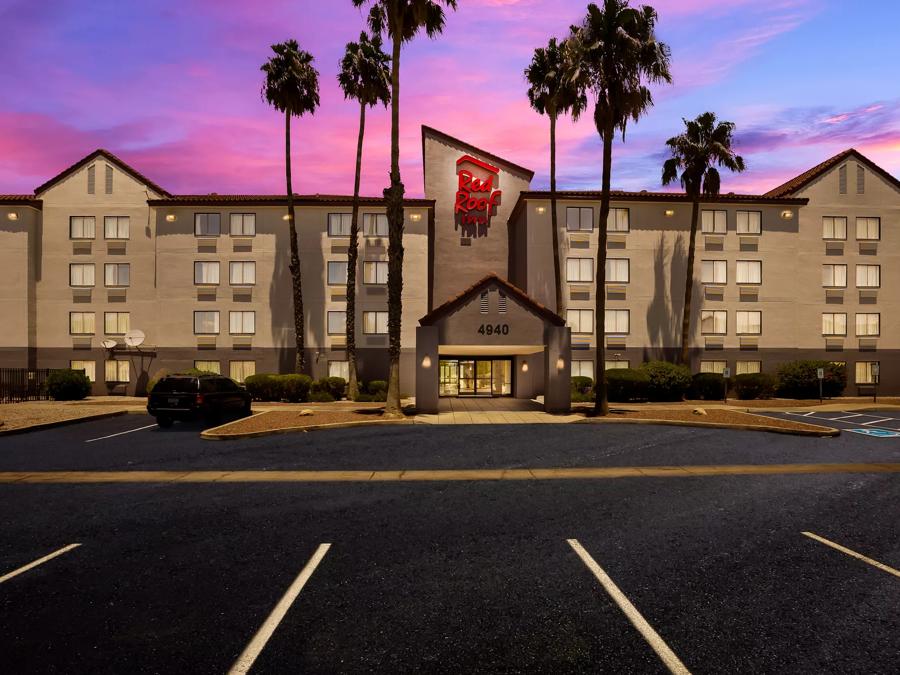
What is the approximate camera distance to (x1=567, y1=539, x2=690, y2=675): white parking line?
13.7 ft

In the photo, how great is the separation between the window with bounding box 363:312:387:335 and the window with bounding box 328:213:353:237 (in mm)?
5864

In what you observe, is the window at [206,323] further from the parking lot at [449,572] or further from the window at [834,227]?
the window at [834,227]

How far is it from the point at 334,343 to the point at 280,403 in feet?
19.5

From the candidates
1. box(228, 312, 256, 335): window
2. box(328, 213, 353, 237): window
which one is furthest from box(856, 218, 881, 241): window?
box(228, 312, 256, 335): window

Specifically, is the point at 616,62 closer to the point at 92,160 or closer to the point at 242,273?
the point at 242,273

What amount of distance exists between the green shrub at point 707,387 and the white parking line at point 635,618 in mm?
28396

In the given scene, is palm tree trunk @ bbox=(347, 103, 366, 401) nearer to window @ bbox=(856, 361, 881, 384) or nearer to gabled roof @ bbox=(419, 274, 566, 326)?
gabled roof @ bbox=(419, 274, 566, 326)

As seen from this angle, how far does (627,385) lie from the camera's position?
29.5m

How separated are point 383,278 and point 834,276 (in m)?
32.1

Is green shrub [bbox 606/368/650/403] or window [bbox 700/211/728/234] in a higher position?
window [bbox 700/211/728/234]

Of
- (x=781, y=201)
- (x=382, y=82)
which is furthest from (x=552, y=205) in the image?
(x=781, y=201)

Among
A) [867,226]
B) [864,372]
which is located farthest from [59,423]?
[867,226]

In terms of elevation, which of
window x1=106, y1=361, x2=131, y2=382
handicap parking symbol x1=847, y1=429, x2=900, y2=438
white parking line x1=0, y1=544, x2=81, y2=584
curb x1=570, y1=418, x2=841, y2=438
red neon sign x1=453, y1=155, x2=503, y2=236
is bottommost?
handicap parking symbol x1=847, y1=429, x2=900, y2=438

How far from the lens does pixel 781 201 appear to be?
34500 mm
